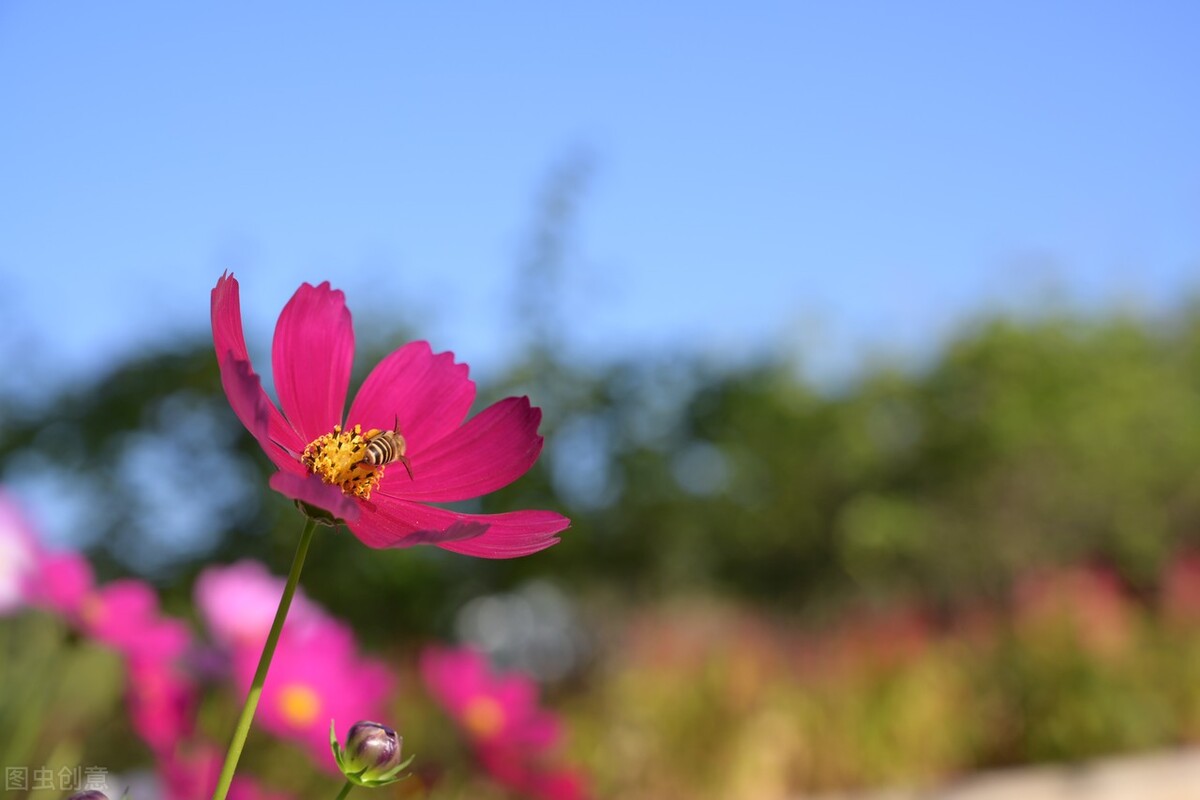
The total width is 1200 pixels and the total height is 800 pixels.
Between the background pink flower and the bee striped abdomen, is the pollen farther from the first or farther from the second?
the background pink flower

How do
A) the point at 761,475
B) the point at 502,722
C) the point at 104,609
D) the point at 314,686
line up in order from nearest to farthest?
the point at 314,686 < the point at 104,609 < the point at 502,722 < the point at 761,475

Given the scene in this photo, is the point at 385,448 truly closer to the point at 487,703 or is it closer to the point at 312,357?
the point at 312,357

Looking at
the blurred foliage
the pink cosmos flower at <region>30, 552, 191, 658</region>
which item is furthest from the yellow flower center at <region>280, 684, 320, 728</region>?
the blurred foliage

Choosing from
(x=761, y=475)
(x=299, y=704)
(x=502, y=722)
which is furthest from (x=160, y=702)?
(x=761, y=475)

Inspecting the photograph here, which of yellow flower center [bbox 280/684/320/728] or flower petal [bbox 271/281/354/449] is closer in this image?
flower petal [bbox 271/281/354/449]

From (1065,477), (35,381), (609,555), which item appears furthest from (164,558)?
(1065,477)

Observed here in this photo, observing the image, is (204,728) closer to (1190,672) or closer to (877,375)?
(1190,672)

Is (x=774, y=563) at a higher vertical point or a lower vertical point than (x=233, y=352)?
higher
